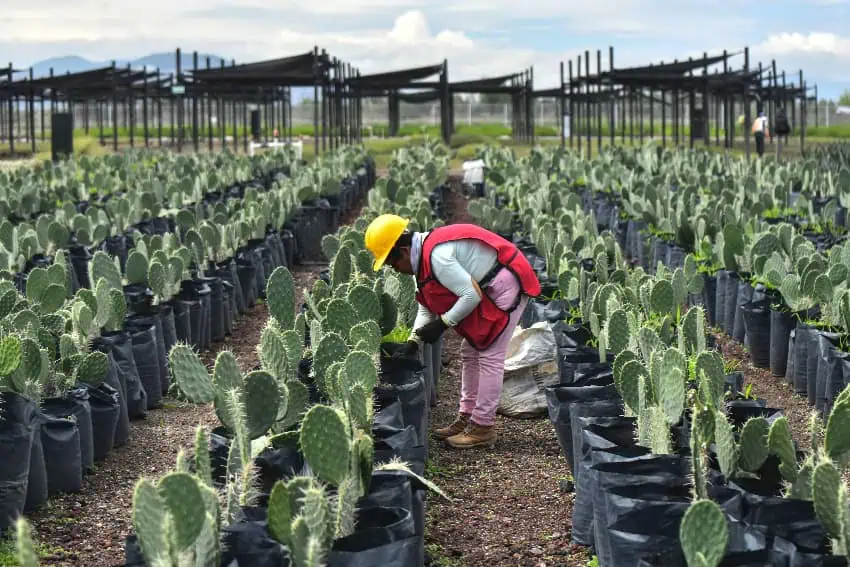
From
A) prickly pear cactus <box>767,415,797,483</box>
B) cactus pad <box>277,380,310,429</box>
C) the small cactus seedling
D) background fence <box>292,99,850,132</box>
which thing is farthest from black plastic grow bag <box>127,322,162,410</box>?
background fence <box>292,99,850,132</box>

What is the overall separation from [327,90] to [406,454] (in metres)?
19.8

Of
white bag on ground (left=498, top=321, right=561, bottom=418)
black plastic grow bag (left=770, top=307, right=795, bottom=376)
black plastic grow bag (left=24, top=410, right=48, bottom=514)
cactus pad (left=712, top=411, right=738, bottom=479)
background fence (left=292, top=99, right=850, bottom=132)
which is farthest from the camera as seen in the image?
background fence (left=292, top=99, right=850, bottom=132)

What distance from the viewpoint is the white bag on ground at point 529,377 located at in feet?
21.0

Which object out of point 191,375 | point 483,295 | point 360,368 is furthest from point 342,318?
point 191,375

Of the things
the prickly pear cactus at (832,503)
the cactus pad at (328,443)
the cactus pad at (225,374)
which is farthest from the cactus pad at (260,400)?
the prickly pear cactus at (832,503)

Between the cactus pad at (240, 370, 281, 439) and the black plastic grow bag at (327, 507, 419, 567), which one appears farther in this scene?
the cactus pad at (240, 370, 281, 439)

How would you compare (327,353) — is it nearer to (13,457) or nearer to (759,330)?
(13,457)

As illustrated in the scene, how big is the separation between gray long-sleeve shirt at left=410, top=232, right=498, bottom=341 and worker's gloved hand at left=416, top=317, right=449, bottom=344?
0.38ft

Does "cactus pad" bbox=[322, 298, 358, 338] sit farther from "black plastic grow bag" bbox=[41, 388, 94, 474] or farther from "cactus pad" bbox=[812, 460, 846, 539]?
"cactus pad" bbox=[812, 460, 846, 539]

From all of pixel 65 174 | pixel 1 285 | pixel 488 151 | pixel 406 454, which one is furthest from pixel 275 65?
pixel 406 454

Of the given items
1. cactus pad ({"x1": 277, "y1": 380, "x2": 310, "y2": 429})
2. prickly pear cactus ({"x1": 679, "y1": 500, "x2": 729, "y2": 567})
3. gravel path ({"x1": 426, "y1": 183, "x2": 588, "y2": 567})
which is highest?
cactus pad ({"x1": 277, "y1": 380, "x2": 310, "y2": 429})

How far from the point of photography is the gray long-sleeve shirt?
539 cm

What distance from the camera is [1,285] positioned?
247 inches

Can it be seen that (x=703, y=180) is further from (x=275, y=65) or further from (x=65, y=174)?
(x=275, y=65)
